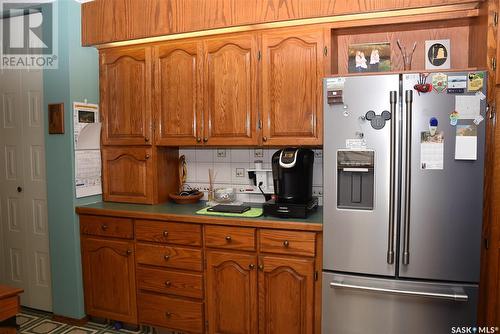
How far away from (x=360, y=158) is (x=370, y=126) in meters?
0.18

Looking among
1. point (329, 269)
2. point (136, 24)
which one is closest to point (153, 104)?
point (136, 24)

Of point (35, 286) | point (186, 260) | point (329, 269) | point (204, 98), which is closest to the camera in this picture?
point (329, 269)

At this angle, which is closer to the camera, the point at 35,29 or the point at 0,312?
the point at 0,312

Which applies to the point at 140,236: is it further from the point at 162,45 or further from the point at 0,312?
Answer: the point at 162,45

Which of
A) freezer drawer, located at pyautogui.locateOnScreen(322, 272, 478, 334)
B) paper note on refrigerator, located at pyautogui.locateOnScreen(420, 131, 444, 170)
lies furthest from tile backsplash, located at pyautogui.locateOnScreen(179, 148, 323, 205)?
paper note on refrigerator, located at pyautogui.locateOnScreen(420, 131, 444, 170)

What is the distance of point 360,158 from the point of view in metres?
1.84

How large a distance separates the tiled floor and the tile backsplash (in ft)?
3.91

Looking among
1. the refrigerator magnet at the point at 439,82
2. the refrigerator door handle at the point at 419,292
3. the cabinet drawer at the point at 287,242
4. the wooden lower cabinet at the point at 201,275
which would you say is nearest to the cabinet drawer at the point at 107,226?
the wooden lower cabinet at the point at 201,275

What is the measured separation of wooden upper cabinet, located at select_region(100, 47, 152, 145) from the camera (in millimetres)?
2602

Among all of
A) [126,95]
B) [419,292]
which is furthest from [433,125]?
[126,95]

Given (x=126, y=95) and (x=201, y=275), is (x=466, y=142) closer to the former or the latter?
(x=201, y=275)

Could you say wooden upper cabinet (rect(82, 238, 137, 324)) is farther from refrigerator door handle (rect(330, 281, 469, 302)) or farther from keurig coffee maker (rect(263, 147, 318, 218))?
refrigerator door handle (rect(330, 281, 469, 302))

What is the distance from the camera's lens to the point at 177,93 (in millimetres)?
2521

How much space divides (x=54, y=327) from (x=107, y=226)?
901 millimetres
